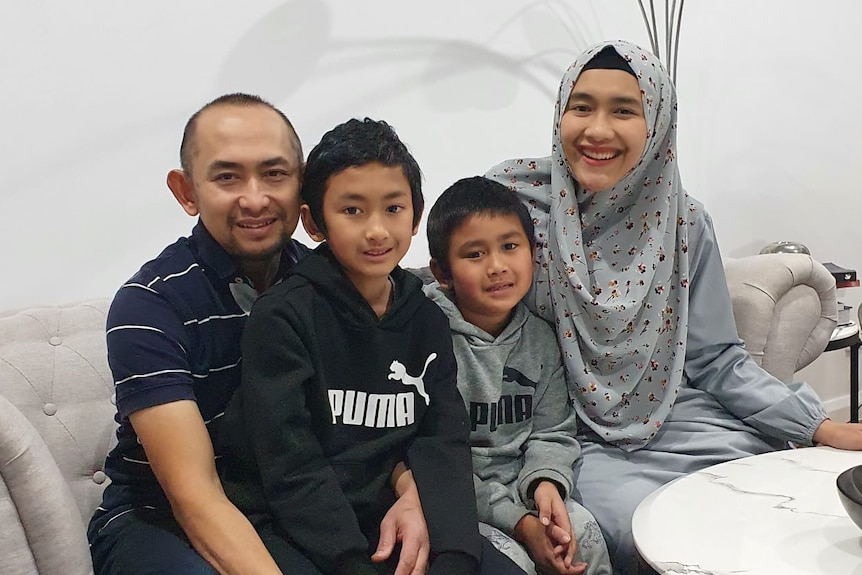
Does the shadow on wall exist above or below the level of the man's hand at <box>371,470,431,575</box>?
above

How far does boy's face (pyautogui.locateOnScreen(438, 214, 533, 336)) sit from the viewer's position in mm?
1453

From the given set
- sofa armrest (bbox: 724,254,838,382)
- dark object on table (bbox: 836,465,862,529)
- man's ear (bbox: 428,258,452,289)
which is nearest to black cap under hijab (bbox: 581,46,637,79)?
man's ear (bbox: 428,258,452,289)

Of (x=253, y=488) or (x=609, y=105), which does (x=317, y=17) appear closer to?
(x=609, y=105)

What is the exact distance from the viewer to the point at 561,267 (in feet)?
5.23

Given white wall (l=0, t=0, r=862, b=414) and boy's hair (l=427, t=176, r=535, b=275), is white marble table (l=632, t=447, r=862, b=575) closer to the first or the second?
boy's hair (l=427, t=176, r=535, b=275)

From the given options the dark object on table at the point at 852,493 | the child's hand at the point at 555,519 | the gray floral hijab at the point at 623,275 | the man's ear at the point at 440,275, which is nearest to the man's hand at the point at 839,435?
the gray floral hijab at the point at 623,275

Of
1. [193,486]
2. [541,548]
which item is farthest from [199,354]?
[541,548]

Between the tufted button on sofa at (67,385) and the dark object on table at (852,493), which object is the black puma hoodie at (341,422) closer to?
the tufted button on sofa at (67,385)

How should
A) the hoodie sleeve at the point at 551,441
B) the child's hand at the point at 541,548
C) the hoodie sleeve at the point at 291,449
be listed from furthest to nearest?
1. the hoodie sleeve at the point at 551,441
2. the child's hand at the point at 541,548
3. the hoodie sleeve at the point at 291,449

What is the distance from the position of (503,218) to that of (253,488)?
0.67 metres

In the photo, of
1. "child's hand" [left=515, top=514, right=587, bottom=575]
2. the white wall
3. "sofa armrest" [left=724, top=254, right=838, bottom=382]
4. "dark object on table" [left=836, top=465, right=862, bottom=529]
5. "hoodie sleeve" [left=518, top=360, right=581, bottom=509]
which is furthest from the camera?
"sofa armrest" [left=724, top=254, right=838, bottom=382]

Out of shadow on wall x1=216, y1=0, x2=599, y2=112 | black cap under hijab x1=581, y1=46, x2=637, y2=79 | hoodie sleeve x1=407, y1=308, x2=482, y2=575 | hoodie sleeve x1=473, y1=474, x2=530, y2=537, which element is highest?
shadow on wall x1=216, y1=0, x2=599, y2=112

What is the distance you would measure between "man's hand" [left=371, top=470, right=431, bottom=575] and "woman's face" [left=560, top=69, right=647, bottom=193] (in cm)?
77

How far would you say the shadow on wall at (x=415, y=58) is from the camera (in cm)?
195
